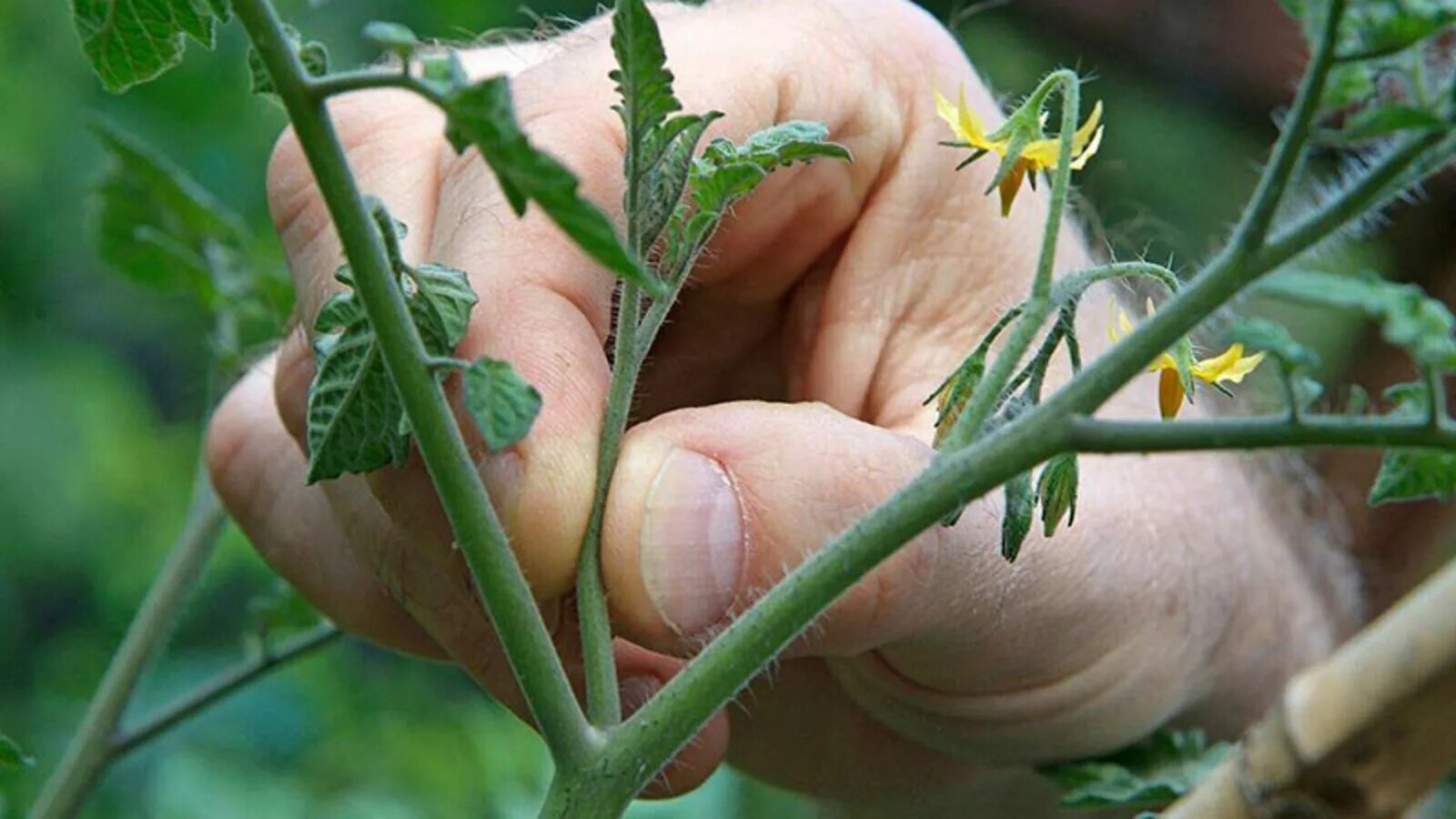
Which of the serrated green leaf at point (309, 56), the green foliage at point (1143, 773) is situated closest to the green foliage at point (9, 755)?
the serrated green leaf at point (309, 56)

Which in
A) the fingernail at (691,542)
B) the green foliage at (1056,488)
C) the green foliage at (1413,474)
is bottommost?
the fingernail at (691,542)

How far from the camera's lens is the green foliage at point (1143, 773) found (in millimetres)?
824

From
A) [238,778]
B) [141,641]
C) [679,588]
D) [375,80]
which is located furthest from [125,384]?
[375,80]

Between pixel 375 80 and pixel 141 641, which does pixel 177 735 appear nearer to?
pixel 141 641

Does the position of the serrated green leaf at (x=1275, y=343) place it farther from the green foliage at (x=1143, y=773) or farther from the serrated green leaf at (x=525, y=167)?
the green foliage at (x=1143, y=773)

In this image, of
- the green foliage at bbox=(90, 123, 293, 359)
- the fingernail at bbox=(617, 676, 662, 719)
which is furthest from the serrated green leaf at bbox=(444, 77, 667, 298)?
the green foliage at bbox=(90, 123, 293, 359)

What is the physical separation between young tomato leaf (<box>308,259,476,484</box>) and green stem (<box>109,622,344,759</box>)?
52 centimetres

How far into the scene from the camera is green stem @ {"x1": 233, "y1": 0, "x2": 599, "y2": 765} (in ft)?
Result: 1.61

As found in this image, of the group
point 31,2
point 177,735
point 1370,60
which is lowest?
point 177,735

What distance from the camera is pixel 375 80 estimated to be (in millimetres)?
468

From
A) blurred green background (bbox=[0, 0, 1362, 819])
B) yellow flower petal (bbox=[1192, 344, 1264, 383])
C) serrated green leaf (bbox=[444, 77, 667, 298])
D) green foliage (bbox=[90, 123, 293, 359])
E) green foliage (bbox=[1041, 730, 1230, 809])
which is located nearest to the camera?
serrated green leaf (bbox=[444, 77, 667, 298])

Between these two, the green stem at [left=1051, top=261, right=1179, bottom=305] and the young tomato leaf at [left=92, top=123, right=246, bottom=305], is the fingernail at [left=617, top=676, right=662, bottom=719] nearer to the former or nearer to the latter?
the green stem at [left=1051, top=261, right=1179, bottom=305]

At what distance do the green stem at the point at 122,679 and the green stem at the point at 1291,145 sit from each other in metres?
0.80

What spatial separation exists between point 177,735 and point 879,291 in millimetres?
1839
